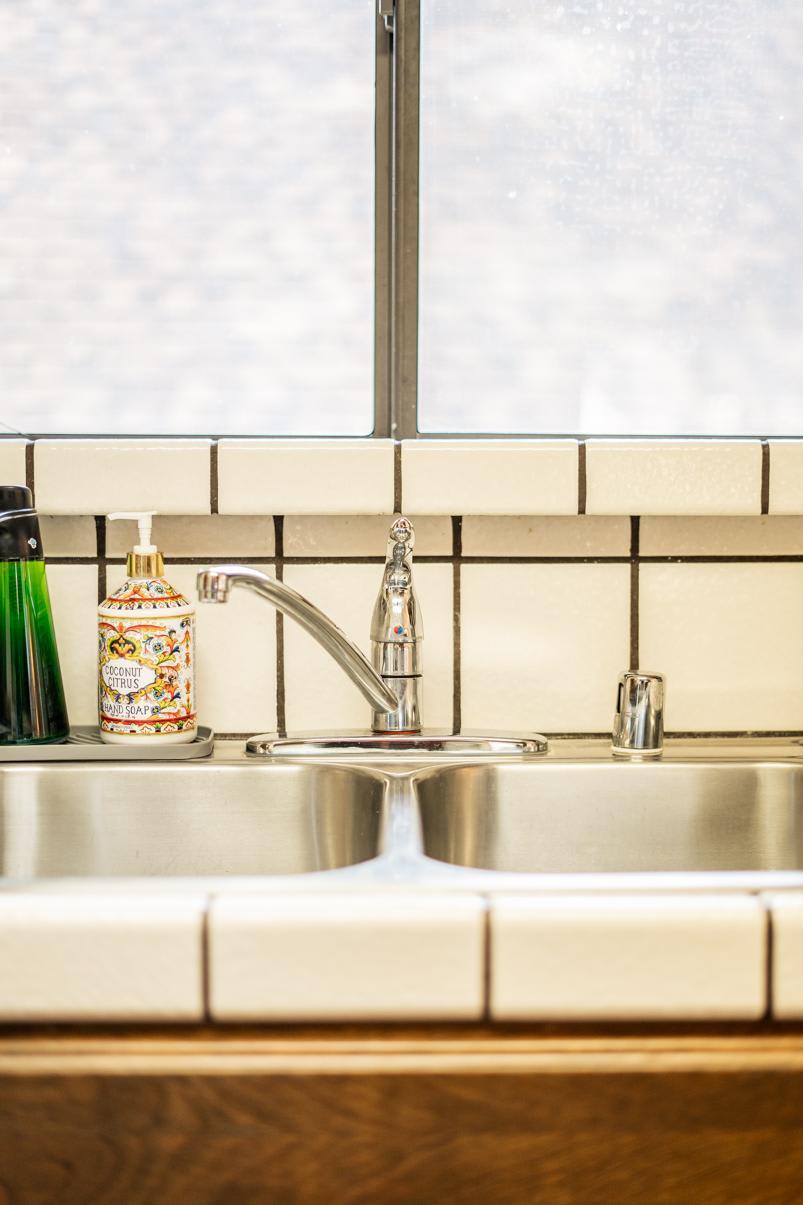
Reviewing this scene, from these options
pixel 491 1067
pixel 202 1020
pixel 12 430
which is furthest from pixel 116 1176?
pixel 12 430

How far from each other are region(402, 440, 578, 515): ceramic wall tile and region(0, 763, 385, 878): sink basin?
0.32 metres

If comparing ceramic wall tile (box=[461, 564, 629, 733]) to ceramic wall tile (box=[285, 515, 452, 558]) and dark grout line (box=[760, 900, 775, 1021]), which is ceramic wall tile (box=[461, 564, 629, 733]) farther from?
dark grout line (box=[760, 900, 775, 1021])

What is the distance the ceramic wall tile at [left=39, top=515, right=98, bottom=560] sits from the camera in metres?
1.12

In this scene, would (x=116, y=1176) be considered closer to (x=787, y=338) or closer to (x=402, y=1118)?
(x=402, y=1118)

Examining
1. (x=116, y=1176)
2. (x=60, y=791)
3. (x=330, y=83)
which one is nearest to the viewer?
(x=116, y=1176)

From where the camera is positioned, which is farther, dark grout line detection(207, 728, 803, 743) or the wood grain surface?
dark grout line detection(207, 728, 803, 743)

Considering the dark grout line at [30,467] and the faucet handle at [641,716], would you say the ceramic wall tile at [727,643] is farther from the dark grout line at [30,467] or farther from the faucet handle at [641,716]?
the dark grout line at [30,467]

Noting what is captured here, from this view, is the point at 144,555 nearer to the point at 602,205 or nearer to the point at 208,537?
the point at 208,537

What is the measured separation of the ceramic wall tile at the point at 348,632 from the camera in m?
1.13

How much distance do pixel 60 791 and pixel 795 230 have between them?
1.06m

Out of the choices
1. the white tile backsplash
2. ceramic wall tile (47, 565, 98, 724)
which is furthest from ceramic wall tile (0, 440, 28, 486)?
ceramic wall tile (47, 565, 98, 724)

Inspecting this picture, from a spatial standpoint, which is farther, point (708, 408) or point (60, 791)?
point (708, 408)

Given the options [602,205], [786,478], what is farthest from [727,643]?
[602,205]

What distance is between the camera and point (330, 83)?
1.19m
